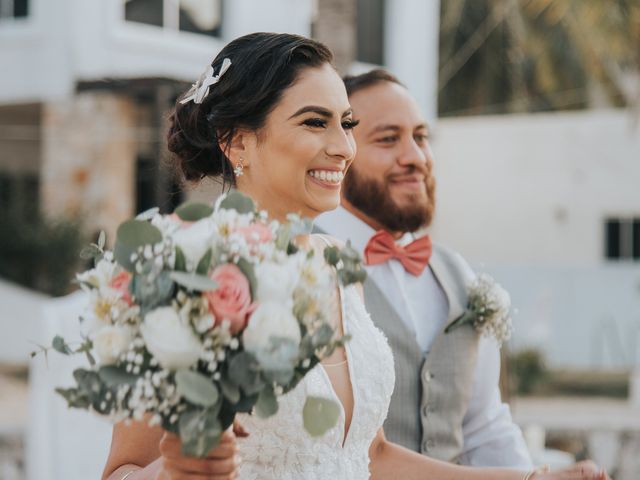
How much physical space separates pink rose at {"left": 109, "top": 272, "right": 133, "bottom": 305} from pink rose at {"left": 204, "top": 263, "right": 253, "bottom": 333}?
17 centimetres

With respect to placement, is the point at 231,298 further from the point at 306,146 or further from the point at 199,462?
the point at 306,146

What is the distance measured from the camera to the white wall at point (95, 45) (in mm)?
13180

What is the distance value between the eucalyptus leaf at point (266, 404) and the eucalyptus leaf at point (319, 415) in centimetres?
9

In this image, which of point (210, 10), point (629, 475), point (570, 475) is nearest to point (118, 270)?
point (570, 475)

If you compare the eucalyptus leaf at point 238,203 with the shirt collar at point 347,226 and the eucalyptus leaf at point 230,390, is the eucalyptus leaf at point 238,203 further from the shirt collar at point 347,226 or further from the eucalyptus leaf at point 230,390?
the shirt collar at point 347,226

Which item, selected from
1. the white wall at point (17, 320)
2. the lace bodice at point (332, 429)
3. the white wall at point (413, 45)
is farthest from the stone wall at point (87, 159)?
the lace bodice at point (332, 429)

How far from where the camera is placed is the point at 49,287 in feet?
47.0

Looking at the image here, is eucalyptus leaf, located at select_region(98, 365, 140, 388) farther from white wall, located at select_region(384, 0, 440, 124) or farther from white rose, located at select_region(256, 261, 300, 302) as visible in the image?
white wall, located at select_region(384, 0, 440, 124)

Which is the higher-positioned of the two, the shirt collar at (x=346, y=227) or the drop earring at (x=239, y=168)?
the drop earring at (x=239, y=168)

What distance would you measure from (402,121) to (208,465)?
6.42 ft

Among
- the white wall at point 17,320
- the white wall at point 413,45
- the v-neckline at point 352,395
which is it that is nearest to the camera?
the v-neckline at point 352,395

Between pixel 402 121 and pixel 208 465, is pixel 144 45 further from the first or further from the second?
pixel 208 465

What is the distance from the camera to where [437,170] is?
1945 cm

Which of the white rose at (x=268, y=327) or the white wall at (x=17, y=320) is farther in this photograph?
the white wall at (x=17, y=320)
